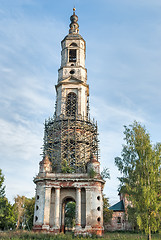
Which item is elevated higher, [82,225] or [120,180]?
[120,180]

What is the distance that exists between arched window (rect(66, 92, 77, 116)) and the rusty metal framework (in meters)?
1.07

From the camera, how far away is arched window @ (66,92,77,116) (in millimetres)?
33666

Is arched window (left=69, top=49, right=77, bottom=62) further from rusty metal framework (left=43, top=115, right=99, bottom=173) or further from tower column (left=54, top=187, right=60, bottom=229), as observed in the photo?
tower column (left=54, top=187, right=60, bottom=229)

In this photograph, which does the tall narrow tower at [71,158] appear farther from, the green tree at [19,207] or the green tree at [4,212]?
the green tree at [19,207]

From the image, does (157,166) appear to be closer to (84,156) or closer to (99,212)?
(99,212)

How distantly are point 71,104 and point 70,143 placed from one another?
6.75 meters

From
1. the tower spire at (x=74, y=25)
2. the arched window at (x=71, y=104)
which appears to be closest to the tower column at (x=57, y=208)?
the arched window at (x=71, y=104)

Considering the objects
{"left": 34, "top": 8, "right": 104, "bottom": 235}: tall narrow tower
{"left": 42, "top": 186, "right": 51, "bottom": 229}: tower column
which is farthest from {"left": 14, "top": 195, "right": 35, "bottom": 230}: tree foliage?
{"left": 42, "top": 186, "right": 51, "bottom": 229}: tower column

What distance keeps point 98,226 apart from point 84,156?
332 inches

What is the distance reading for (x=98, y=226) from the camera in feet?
80.3

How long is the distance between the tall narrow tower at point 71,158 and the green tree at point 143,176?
252 inches

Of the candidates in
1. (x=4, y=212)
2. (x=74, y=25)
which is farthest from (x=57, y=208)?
(x=74, y=25)

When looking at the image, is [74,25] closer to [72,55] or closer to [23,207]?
[72,55]

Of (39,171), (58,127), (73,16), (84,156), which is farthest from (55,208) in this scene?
(73,16)
